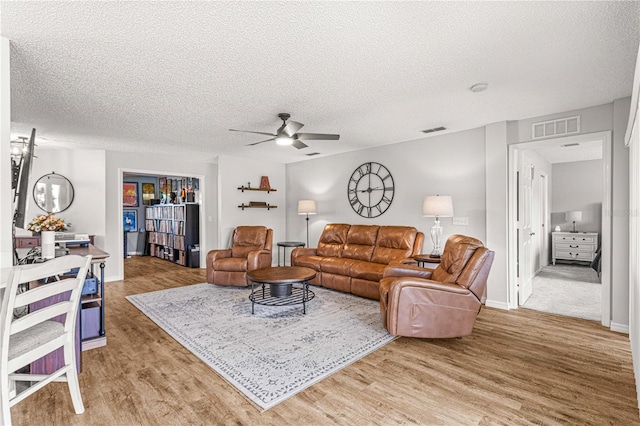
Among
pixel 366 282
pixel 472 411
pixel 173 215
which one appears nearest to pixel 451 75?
pixel 472 411

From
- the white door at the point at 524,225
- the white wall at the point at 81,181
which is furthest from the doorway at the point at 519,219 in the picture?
the white wall at the point at 81,181

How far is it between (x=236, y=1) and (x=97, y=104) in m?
2.55

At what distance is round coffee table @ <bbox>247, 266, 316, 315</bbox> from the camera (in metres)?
3.82

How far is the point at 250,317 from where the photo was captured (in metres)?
3.74

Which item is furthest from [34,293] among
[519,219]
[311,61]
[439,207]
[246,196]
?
[246,196]

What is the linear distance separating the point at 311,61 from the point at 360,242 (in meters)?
3.39

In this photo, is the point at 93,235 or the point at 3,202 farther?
the point at 93,235

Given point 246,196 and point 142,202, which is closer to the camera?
point 246,196

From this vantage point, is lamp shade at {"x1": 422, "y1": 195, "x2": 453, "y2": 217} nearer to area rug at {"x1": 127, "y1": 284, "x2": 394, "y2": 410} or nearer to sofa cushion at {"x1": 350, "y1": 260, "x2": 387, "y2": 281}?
sofa cushion at {"x1": 350, "y1": 260, "x2": 387, "y2": 281}

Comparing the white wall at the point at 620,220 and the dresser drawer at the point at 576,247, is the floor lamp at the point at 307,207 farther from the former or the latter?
the dresser drawer at the point at 576,247

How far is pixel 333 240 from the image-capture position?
5.66 metres

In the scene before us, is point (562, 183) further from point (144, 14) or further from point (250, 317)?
point (144, 14)

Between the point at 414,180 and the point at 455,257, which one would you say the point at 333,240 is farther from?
the point at 455,257

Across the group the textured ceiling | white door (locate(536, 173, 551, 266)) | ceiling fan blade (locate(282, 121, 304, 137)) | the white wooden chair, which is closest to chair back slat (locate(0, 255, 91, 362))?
the white wooden chair
